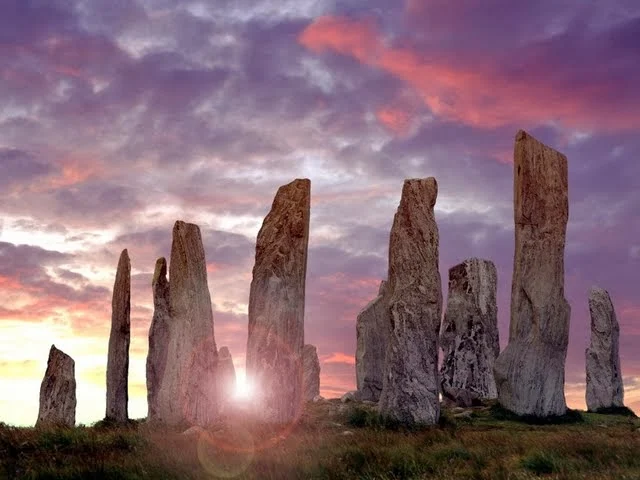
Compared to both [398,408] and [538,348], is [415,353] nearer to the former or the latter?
[398,408]

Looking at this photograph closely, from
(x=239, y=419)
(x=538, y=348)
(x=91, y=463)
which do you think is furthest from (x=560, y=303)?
(x=91, y=463)

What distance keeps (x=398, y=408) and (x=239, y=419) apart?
169 inches

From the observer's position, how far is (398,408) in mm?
21156

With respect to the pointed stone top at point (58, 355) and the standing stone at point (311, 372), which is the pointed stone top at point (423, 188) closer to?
the pointed stone top at point (58, 355)

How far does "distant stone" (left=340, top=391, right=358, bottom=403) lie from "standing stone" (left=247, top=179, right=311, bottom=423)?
7.93 metres

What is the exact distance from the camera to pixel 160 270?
86.8 ft

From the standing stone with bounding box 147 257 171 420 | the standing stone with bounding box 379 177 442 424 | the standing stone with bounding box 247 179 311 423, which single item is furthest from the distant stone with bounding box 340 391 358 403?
the standing stone with bounding box 379 177 442 424

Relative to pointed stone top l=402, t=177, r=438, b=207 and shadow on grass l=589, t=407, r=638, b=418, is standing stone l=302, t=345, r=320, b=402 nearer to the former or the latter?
shadow on grass l=589, t=407, r=638, b=418

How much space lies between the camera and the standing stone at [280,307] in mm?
21938

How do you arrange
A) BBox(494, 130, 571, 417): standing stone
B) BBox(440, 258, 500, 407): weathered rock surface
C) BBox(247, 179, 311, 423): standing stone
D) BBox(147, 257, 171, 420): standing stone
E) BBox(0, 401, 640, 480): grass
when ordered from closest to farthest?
1. BBox(0, 401, 640, 480): grass
2. BBox(247, 179, 311, 423): standing stone
3. BBox(494, 130, 571, 417): standing stone
4. BBox(147, 257, 171, 420): standing stone
5. BBox(440, 258, 500, 407): weathered rock surface

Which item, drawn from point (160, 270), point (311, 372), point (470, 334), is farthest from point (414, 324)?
point (311, 372)

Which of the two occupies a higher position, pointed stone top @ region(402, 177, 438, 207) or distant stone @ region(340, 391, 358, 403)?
pointed stone top @ region(402, 177, 438, 207)

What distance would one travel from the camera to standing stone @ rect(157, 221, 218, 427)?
2378cm

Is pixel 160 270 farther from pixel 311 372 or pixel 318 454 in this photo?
pixel 311 372
